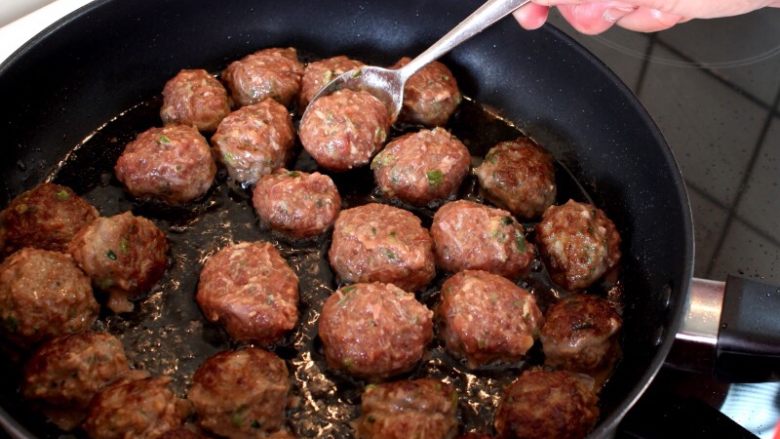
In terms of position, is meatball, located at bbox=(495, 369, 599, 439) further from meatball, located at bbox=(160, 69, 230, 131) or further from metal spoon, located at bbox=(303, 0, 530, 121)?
meatball, located at bbox=(160, 69, 230, 131)

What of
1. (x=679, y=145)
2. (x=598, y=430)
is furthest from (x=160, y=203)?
(x=679, y=145)

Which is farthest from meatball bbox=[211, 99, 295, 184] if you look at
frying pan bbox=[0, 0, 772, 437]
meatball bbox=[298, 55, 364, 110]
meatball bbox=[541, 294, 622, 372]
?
meatball bbox=[541, 294, 622, 372]

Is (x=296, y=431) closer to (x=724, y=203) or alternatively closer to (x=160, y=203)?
(x=160, y=203)

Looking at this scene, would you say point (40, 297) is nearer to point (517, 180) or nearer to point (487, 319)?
point (487, 319)

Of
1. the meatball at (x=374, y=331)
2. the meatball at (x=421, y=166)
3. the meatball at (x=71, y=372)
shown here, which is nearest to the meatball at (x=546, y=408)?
the meatball at (x=374, y=331)

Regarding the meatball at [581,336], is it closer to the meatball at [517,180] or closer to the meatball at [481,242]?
the meatball at [481,242]

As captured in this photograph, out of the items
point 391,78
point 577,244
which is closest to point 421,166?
point 391,78

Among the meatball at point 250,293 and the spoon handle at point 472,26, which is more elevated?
the spoon handle at point 472,26
